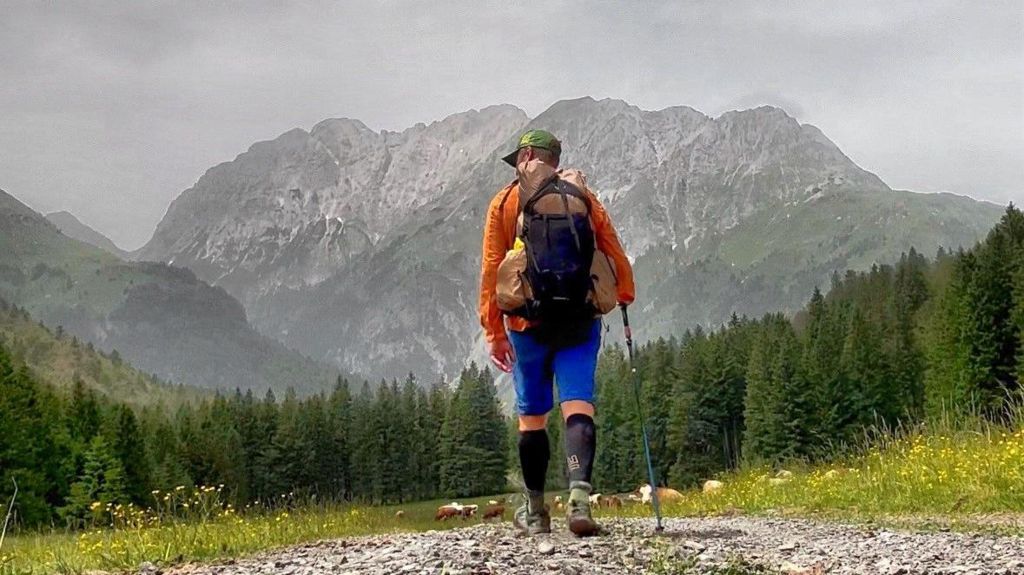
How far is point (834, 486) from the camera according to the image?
477 inches

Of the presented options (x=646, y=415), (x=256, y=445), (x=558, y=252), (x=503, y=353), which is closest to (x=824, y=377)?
(x=646, y=415)

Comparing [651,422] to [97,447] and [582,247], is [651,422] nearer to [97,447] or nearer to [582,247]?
[97,447]

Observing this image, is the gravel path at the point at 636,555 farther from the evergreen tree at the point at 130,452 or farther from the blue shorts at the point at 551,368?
the evergreen tree at the point at 130,452

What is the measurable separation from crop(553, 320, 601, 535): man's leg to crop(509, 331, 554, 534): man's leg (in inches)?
6.1

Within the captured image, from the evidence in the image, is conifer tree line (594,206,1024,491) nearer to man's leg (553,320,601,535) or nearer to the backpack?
man's leg (553,320,601,535)

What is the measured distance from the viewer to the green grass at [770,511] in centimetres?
681

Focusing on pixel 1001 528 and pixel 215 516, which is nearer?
pixel 1001 528

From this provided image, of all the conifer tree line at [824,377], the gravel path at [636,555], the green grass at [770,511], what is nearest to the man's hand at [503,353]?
the gravel path at [636,555]

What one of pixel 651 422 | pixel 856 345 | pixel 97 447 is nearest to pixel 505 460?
pixel 651 422

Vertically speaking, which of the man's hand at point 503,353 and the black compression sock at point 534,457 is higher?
the man's hand at point 503,353

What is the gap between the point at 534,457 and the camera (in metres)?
7.30

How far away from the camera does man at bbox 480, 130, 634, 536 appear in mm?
7070

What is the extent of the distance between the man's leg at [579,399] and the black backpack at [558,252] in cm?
29

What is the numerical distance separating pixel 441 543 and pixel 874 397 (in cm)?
7384
